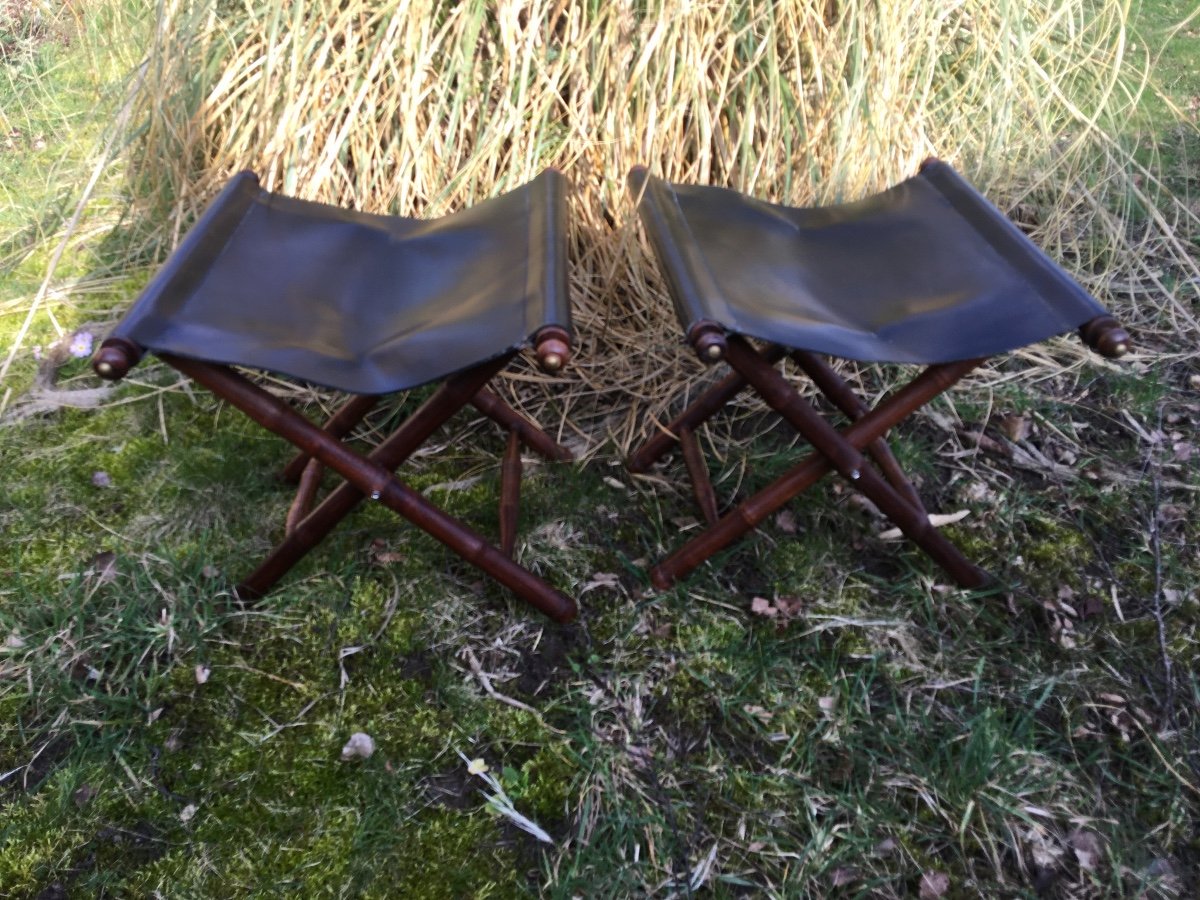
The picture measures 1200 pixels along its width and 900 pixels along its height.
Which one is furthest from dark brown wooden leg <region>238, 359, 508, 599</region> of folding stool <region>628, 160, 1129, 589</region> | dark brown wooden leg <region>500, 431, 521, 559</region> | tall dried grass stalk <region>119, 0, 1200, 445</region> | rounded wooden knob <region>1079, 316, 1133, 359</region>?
rounded wooden knob <region>1079, 316, 1133, 359</region>

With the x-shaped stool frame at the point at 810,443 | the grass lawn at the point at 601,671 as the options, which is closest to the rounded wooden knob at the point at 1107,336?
the x-shaped stool frame at the point at 810,443

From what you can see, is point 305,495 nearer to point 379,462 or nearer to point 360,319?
point 379,462

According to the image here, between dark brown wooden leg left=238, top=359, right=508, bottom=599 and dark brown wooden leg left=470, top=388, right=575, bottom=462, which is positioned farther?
dark brown wooden leg left=470, top=388, right=575, bottom=462

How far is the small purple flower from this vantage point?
8.66 feet

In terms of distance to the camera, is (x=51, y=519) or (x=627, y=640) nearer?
(x=627, y=640)

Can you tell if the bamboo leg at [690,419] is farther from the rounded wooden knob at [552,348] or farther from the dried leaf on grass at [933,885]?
the dried leaf on grass at [933,885]

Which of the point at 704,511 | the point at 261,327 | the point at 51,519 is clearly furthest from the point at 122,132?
the point at 704,511

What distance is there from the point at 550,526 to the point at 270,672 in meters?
0.70

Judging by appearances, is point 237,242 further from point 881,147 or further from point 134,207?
point 881,147

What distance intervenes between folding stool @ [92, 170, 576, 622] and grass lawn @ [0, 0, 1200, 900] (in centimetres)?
20

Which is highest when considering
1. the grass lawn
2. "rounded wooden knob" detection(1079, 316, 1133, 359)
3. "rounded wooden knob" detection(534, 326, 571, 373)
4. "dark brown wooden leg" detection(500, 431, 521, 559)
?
"rounded wooden knob" detection(1079, 316, 1133, 359)

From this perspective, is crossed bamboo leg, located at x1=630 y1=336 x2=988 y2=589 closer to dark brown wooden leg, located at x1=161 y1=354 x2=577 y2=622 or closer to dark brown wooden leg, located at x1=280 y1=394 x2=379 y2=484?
dark brown wooden leg, located at x1=161 y1=354 x2=577 y2=622

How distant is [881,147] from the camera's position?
254 centimetres

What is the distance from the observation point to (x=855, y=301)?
1.75m
